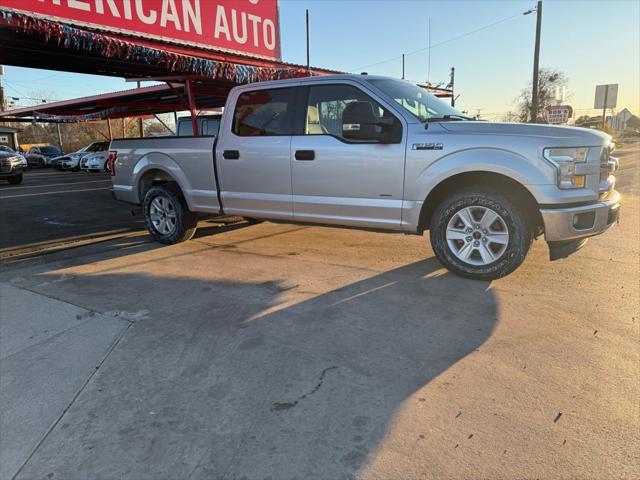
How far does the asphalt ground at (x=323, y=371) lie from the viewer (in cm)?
217

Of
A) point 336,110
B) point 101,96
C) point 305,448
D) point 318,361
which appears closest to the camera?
point 305,448

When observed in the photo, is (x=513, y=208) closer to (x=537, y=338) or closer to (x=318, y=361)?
(x=537, y=338)

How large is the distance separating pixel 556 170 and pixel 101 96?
19.4 meters

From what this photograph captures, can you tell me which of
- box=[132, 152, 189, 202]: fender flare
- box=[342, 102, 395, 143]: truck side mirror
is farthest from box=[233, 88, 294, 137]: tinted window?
box=[132, 152, 189, 202]: fender flare

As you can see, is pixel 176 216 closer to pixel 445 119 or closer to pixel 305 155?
pixel 305 155

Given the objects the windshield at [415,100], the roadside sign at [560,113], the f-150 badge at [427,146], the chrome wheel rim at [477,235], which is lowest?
the chrome wheel rim at [477,235]

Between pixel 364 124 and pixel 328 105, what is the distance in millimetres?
795

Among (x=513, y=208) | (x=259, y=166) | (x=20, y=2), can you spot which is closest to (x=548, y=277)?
(x=513, y=208)

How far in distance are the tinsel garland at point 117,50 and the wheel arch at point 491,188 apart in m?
5.70

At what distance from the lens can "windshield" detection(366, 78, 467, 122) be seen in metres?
4.65

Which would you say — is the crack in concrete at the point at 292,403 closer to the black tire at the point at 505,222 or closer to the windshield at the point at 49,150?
the black tire at the point at 505,222

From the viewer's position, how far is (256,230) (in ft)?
24.2

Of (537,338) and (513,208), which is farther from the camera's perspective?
(513,208)

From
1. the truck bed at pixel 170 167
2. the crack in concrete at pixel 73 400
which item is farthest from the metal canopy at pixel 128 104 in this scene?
the crack in concrete at pixel 73 400
